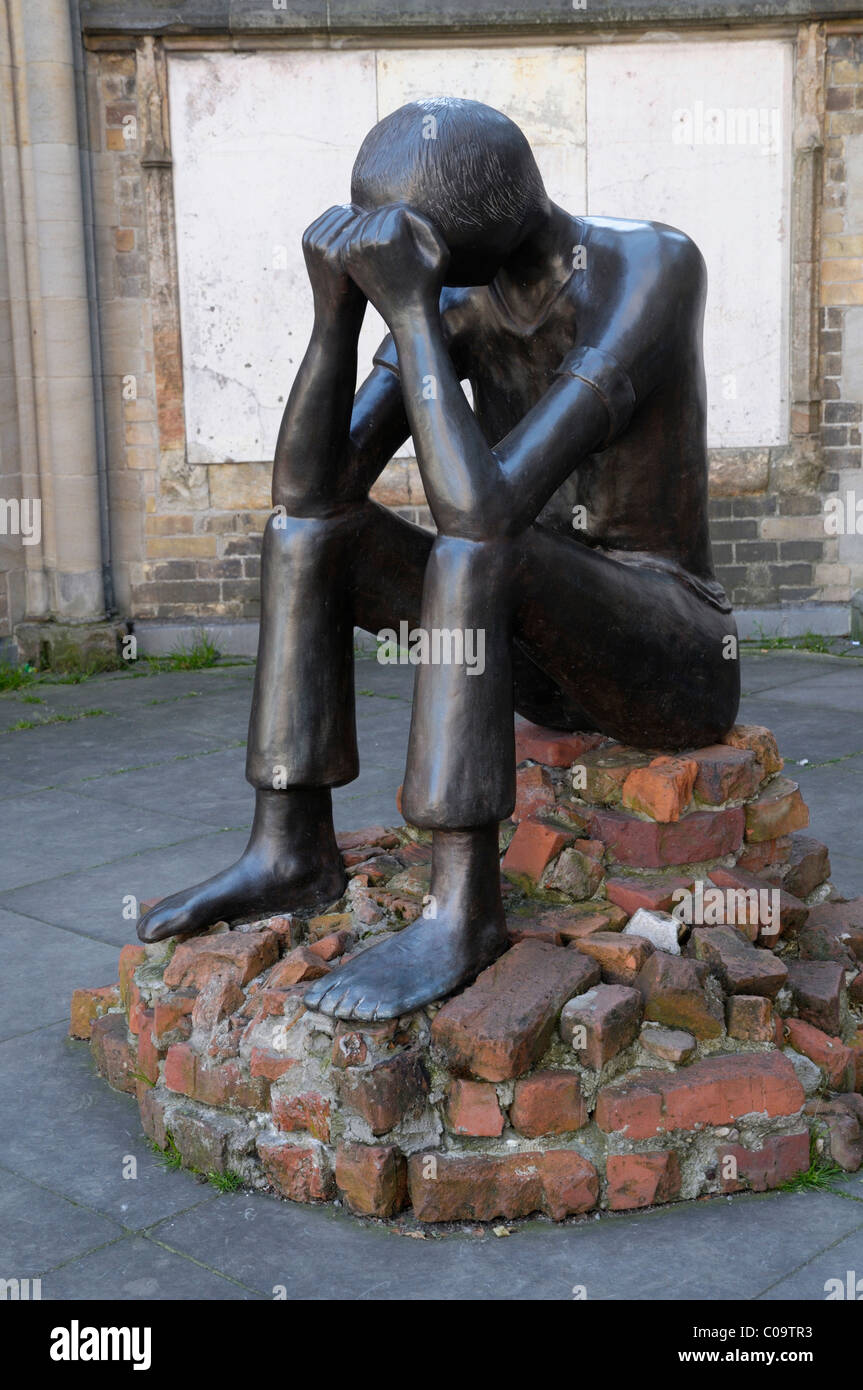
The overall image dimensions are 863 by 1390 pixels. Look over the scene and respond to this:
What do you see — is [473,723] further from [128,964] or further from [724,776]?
[128,964]

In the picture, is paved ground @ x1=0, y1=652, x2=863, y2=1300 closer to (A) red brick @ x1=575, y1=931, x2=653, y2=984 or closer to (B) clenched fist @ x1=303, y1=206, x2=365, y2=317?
(A) red brick @ x1=575, y1=931, x2=653, y2=984

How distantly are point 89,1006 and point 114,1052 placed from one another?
0.78 feet

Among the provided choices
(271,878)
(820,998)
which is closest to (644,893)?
(820,998)

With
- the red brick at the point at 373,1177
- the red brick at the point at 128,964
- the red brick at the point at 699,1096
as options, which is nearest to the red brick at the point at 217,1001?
the red brick at the point at 128,964

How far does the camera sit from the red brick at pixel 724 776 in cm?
313

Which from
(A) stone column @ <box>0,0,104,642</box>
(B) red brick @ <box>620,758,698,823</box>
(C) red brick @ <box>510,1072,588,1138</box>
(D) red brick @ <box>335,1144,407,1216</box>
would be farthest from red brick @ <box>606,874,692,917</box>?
(A) stone column @ <box>0,0,104,642</box>

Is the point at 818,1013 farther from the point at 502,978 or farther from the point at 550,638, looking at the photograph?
the point at 550,638

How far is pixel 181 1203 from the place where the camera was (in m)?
2.60

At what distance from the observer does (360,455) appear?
3.02m

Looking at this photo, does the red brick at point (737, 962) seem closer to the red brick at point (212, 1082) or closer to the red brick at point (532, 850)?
the red brick at point (532, 850)

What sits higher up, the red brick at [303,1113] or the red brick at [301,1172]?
the red brick at [303,1113]

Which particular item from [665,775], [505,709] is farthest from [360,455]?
[665,775]

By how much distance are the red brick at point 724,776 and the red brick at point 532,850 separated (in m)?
0.29

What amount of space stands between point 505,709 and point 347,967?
20.8 inches
